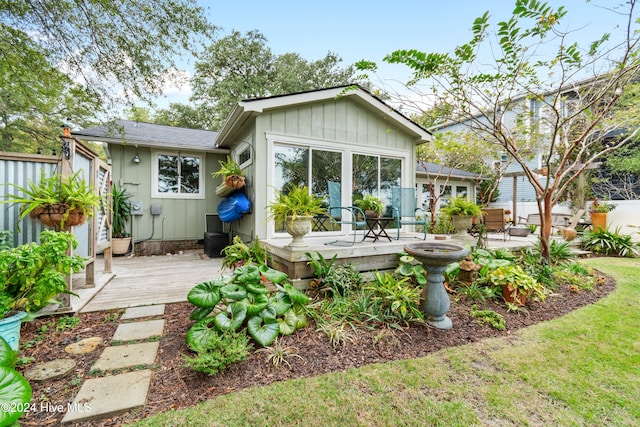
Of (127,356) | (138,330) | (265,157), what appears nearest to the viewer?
(127,356)

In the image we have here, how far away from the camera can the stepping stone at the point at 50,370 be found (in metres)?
1.87

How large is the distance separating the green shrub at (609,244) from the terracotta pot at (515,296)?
560 centimetres

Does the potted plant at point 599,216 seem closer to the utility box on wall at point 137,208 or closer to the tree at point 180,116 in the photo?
the utility box on wall at point 137,208

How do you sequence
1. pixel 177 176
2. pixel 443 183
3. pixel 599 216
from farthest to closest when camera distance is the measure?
pixel 443 183, pixel 599 216, pixel 177 176

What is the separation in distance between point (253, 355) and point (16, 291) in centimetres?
226

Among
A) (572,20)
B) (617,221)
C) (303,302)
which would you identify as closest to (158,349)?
(303,302)

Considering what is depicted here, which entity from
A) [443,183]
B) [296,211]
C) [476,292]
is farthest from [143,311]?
[443,183]

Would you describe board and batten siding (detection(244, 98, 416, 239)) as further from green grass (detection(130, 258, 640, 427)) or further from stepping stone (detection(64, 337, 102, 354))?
green grass (detection(130, 258, 640, 427))

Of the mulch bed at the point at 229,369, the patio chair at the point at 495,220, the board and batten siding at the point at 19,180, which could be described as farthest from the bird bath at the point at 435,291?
the board and batten siding at the point at 19,180

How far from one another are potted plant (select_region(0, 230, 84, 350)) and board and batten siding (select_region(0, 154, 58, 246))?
741mm

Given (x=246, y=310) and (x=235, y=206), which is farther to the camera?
(x=235, y=206)

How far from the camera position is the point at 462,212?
520 cm

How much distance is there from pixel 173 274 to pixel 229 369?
3.13 metres

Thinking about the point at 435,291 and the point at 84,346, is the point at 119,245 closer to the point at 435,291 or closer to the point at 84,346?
the point at 84,346
